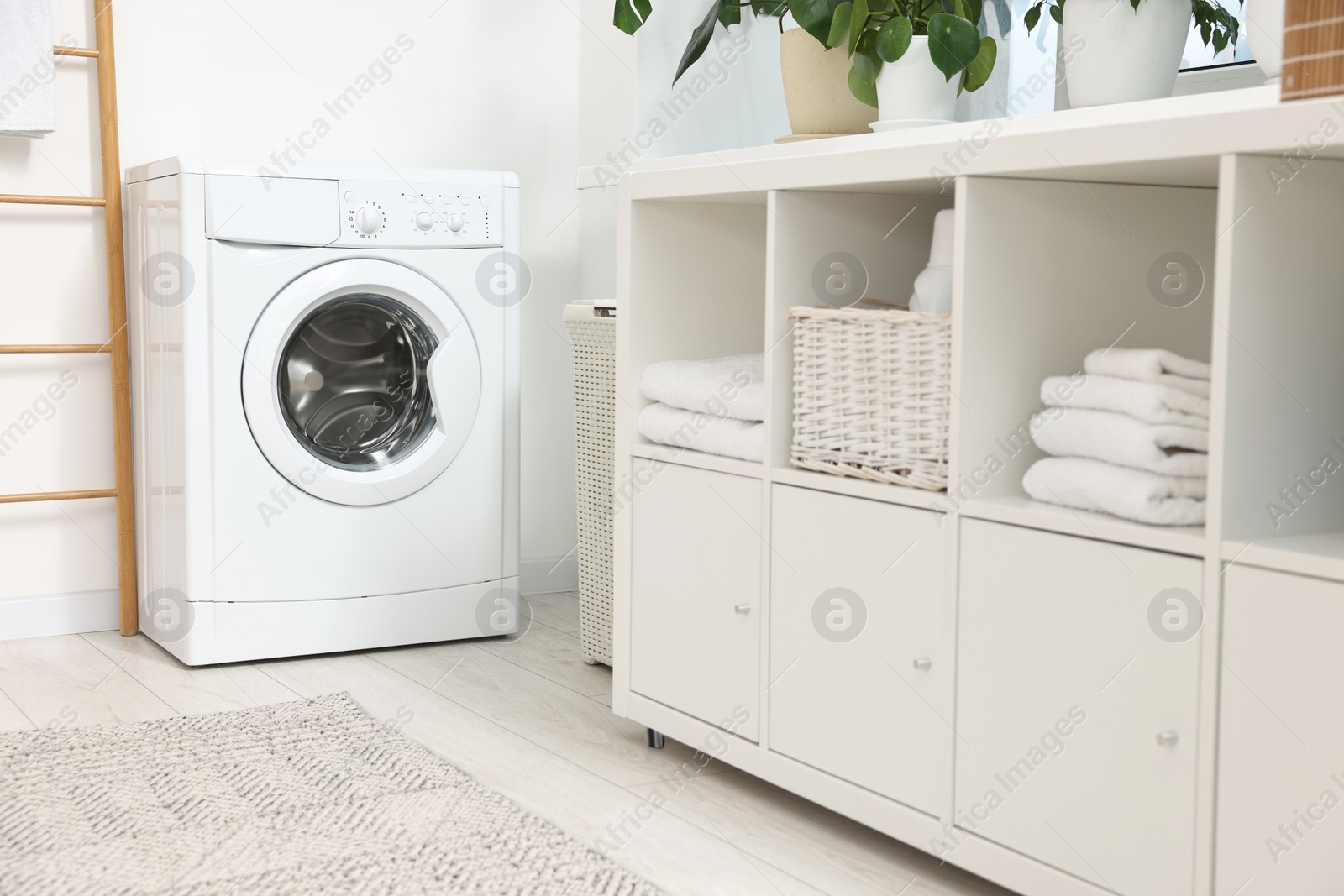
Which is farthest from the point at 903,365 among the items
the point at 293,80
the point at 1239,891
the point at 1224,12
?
the point at 293,80

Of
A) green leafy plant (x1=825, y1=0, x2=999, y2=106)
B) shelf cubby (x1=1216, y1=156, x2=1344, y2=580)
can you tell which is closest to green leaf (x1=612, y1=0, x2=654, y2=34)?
green leafy plant (x1=825, y1=0, x2=999, y2=106)

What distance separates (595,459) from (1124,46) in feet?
3.58

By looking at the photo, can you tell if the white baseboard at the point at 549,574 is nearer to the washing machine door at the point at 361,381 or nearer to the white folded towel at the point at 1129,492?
the washing machine door at the point at 361,381

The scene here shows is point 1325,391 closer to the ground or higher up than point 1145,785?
higher up

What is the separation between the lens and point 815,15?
1.75m

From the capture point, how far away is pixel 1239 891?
1.01 meters

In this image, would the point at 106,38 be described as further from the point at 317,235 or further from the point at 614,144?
the point at 614,144

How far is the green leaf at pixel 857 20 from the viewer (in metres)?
1.68

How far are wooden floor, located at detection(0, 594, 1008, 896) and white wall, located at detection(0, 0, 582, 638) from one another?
0.29 m

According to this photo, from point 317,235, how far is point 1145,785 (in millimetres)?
1635

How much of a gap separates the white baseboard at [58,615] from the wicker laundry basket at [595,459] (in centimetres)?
96

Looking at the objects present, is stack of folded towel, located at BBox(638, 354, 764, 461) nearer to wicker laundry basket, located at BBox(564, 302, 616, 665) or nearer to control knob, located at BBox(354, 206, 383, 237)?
wicker laundry basket, located at BBox(564, 302, 616, 665)

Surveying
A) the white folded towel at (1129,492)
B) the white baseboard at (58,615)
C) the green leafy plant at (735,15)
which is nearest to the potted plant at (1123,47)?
the green leafy plant at (735,15)

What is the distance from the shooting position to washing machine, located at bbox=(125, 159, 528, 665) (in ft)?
6.88
